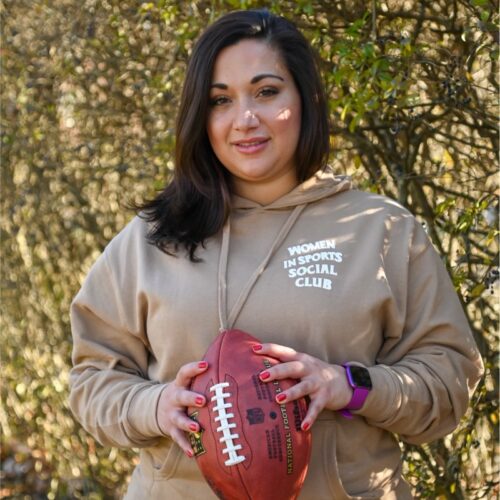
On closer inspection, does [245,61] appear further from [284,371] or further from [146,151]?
[146,151]

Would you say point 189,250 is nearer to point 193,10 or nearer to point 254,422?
point 254,422

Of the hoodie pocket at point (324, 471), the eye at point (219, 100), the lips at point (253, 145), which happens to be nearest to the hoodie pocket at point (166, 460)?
the hoodie pocket at point (324, 471)

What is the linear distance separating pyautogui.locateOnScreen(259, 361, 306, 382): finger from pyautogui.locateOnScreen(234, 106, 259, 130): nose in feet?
2.31

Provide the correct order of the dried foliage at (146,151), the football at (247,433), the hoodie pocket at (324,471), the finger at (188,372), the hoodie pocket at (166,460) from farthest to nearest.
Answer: the dried foliage at (146,151)
the hoodie pocket at (166,460)
the hoodie pocket at (324,471)
the finger at (188,372)
the football at (247,433)

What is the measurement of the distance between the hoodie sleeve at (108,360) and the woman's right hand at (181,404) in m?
0.16

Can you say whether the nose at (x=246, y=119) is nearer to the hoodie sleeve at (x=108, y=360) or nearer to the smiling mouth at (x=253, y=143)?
the smiling mouth at (x=253, y=143)

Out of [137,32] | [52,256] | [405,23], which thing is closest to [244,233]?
[405,23]

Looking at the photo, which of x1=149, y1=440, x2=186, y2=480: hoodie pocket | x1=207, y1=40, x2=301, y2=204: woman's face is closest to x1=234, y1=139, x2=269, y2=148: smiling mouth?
x1=207, y1=40, x2=301, y2=204: woman's face

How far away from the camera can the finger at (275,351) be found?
2.76m

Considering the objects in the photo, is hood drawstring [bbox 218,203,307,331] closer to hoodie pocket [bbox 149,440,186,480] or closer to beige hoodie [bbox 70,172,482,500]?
beige hoodie [bbox 70,172,482,500]

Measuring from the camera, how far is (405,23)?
3963mm

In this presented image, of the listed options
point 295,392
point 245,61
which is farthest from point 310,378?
point 245,61

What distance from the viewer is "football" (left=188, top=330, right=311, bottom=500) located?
8.80 ft

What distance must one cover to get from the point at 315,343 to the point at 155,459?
1.97ft
